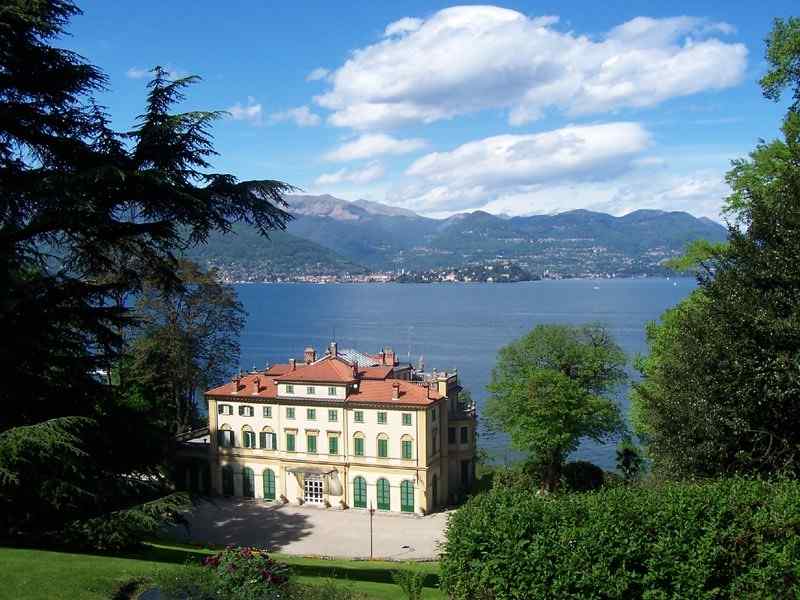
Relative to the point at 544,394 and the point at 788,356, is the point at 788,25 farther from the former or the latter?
the point at 544,394

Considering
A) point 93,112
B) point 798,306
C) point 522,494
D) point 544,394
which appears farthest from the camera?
point 544,394

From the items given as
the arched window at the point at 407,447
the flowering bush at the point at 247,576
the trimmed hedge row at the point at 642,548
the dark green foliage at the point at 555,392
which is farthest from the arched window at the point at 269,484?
the flowering bush at the point at 247,576

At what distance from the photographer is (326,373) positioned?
34.4m

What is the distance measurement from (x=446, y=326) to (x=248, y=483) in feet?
291

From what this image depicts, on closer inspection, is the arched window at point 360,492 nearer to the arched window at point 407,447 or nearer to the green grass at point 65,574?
the arched window at point 407,447

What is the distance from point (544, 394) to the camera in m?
31.7

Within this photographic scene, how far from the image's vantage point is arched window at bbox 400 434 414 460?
32844mm

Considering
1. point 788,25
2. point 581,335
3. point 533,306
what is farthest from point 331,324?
point 788,25

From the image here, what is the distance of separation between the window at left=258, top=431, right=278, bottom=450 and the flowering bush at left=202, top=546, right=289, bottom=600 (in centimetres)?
2595

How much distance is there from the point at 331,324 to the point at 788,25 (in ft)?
384

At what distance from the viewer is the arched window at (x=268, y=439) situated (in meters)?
35.1

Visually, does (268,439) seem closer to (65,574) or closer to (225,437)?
(225,437)

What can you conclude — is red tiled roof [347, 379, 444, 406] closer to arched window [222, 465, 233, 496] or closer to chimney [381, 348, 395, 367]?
chimney [381, 348, 395, 367]

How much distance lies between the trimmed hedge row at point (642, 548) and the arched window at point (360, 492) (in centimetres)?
2342
